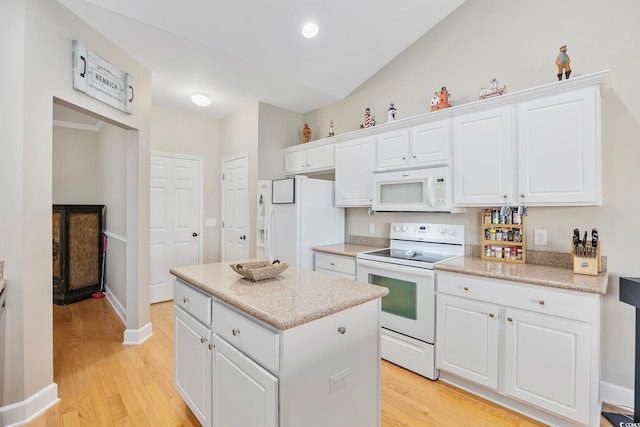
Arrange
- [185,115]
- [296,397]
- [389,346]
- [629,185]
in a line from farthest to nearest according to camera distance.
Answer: [185,115] → [389,346] → [629,185] → [296,397]

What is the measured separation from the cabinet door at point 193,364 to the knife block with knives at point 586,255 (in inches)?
98.6

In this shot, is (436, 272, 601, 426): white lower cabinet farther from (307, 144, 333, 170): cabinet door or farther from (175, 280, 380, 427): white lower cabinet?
(307, 144, 333, 170): cabinet door

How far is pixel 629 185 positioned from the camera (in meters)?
2.13

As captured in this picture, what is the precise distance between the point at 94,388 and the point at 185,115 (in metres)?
3.64

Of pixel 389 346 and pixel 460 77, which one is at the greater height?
pixel 460 77

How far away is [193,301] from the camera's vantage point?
6.08 feet

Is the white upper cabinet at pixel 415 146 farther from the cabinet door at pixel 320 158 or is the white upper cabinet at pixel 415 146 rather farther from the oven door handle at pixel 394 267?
the oven door handle at pixel 394 267

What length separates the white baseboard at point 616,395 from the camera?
2117mm

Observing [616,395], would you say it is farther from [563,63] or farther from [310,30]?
[310,30]

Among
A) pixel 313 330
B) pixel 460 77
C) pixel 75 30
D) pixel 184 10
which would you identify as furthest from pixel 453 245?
pixel 75 30

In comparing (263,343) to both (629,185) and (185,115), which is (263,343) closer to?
(629,185)

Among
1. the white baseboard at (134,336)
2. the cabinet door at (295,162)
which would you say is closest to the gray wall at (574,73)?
the cabinet door at (295,162)

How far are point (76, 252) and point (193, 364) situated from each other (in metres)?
3.89

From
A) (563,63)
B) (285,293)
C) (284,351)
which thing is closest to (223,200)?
(285,293)
